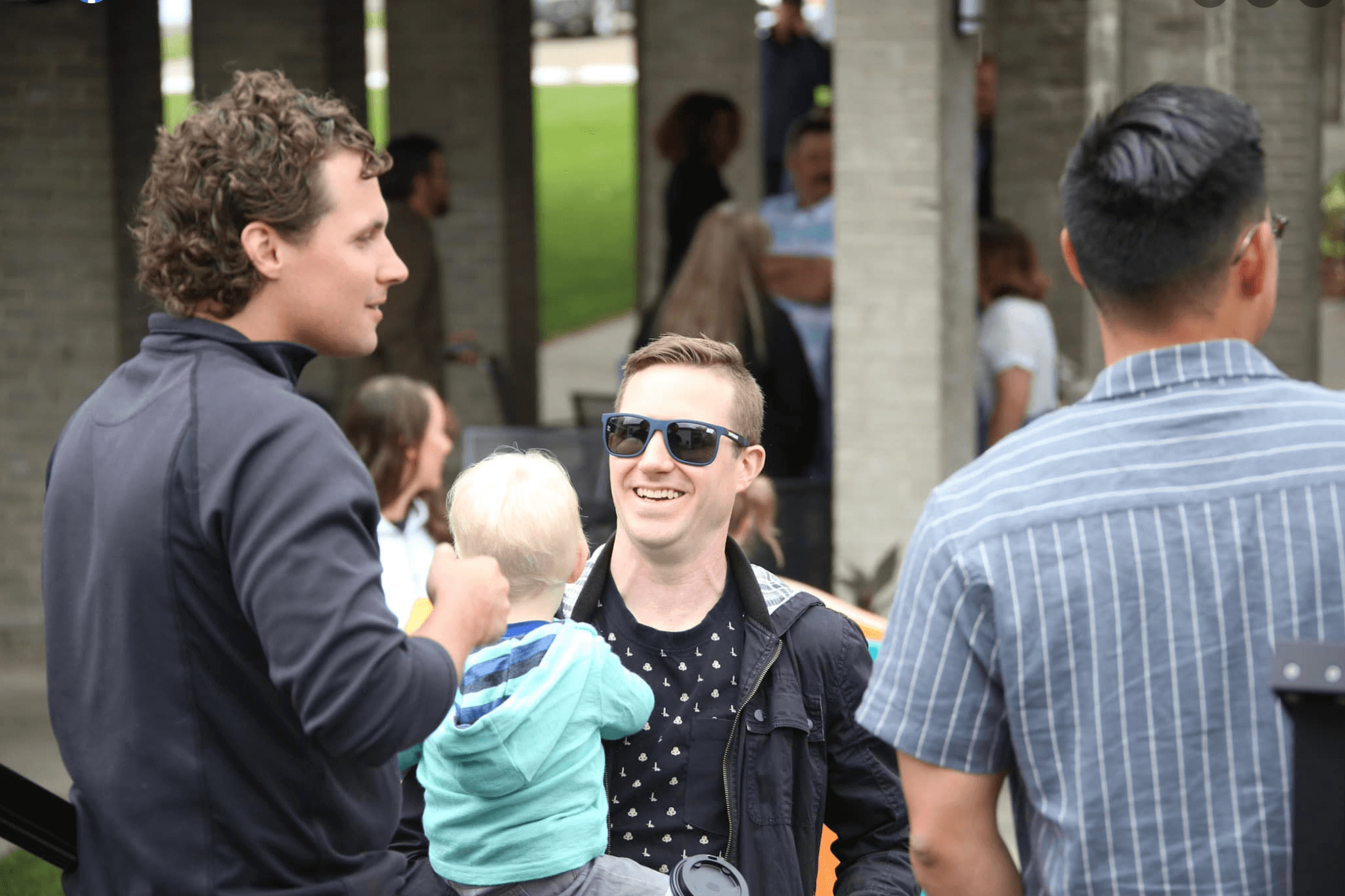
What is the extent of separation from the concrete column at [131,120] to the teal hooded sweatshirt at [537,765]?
6048 mm

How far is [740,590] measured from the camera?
102 inches

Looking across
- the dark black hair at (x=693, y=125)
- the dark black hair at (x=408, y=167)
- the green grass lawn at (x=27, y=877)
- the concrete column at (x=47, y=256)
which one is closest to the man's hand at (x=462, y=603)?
the green grass lawn at (x=27, y=877)

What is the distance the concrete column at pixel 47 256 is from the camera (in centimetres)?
789

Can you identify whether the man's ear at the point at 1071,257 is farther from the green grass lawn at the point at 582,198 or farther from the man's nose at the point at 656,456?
the green grass lawn at the point at 582,198

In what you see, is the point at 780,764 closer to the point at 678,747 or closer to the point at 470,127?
the point at 678,747

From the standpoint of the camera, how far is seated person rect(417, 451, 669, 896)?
2.38 metres

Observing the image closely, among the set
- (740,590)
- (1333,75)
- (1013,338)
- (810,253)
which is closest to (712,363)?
(740,590)

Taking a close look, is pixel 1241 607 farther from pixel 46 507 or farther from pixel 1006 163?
pixel 1006 163

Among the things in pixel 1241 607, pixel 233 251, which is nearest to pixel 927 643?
pixel 1241 607

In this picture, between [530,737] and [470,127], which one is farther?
[470,127]

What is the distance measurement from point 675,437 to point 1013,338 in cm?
447

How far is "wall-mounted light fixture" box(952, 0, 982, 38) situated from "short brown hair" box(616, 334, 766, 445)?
453cm

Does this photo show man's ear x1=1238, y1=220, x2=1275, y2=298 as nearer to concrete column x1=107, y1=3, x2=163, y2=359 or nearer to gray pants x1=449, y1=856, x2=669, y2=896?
gray pants x1=449, y1=856, x2=669, y2=896

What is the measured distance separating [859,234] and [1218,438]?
5253 mm
